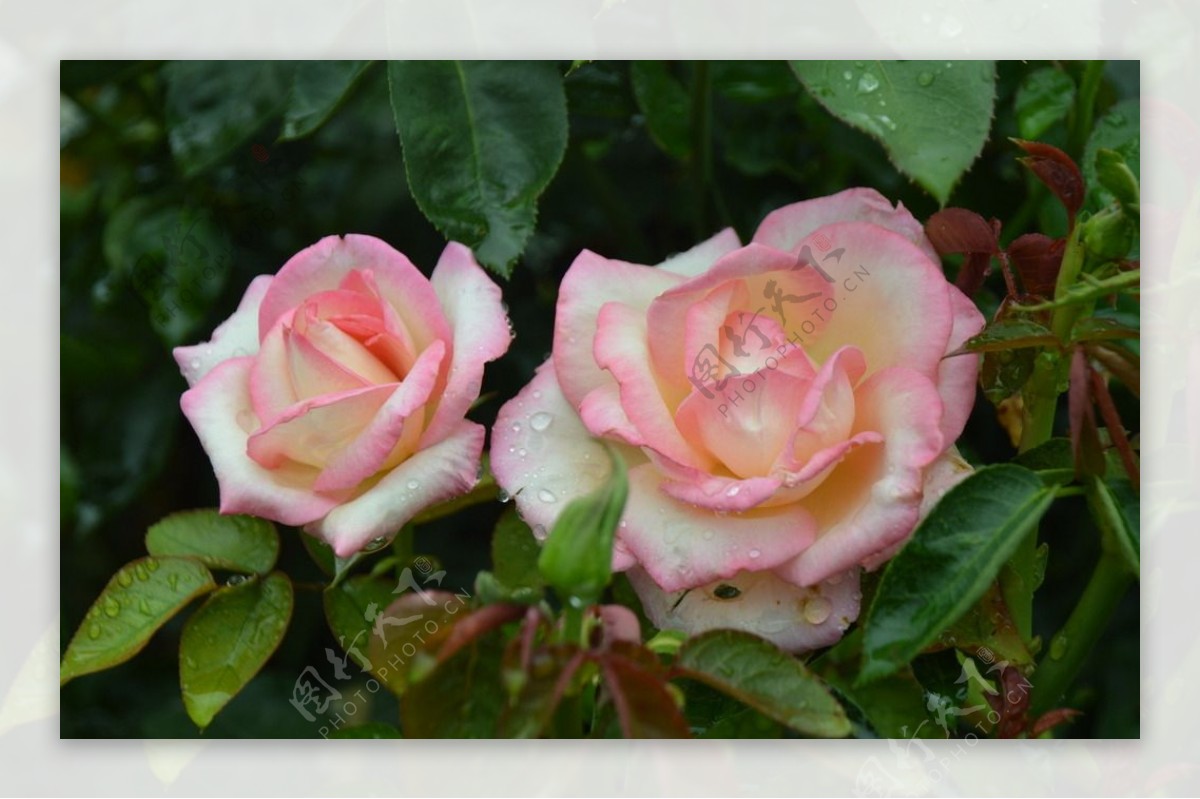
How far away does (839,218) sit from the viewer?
0.64 metres

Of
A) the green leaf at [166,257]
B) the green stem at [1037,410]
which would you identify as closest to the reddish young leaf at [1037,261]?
the green stem at [1037,410]

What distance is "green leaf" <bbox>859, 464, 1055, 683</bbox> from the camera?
559mm

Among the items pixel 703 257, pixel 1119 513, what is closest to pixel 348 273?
pixel 703 257

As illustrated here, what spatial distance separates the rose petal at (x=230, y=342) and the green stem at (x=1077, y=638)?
43 cm

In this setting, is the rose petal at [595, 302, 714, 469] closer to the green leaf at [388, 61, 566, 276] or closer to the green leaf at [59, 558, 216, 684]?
the green leaf at [388, 61, 566, 276]

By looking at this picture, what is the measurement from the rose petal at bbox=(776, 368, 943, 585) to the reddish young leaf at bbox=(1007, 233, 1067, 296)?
0.08 metres

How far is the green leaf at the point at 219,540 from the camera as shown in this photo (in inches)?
26.5

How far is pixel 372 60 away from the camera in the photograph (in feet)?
2.39

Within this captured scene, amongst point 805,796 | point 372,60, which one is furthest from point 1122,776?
point 372,60

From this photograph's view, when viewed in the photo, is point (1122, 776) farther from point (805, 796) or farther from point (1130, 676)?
point (805, 796)

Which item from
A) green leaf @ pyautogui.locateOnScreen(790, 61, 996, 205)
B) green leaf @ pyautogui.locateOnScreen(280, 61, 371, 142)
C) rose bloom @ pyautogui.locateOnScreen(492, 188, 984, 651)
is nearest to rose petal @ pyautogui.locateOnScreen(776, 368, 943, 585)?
rose bloom @ pyautogui.locateOnScreen(492, 188, 984, 651)

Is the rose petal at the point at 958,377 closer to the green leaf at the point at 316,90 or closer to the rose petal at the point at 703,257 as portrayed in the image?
the rose petal at the point at 703,257

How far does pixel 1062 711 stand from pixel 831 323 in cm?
22

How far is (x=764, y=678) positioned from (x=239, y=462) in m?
0.27
